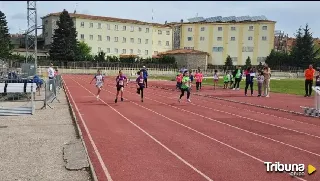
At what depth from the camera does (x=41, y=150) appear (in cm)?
861

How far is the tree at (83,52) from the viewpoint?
69250mm

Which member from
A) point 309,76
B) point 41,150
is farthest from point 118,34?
point 41,150

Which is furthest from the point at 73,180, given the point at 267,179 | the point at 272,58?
the point at 272,58

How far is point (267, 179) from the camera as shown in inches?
252

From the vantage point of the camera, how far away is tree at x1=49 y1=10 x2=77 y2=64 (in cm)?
6875

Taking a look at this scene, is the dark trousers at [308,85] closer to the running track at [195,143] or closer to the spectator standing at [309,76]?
the spectator standing at [309,76]

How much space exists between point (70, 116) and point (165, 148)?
6.32 metres

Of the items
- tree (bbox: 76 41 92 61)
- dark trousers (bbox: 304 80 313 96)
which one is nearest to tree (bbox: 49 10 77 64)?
tree (bbox: 76 41 92 61)

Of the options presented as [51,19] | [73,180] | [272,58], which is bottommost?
[73,180]

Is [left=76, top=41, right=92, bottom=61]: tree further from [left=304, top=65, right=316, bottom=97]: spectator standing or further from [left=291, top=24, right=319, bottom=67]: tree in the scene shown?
[left=304, top=65, right=316, bottom=97]: spectator standing

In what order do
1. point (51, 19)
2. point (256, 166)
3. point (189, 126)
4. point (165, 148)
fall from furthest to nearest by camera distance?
point (51, 19) → point (189, 126) → point (165, 148) → point (256, 166)

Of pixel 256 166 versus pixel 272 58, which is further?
pixel 272 58

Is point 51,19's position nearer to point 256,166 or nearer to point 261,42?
point 261,42

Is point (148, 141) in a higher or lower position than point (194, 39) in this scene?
lower
